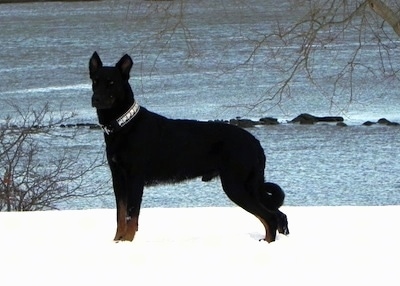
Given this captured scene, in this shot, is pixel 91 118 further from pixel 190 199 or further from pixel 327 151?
pixel 190 199

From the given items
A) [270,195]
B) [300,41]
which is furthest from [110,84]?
[300,41]

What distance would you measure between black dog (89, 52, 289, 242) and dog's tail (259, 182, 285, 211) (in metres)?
0.02

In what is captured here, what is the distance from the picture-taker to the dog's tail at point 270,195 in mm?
7976

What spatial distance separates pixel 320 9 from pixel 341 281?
3953mm

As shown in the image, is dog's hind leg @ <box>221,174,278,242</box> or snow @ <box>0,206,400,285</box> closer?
snow @ <box>0,206,400,285</box>

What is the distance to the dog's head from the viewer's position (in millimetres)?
7523

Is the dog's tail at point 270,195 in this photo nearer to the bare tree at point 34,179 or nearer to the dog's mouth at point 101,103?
the dog's mouth at point 101,103

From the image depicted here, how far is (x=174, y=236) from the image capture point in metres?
8.30

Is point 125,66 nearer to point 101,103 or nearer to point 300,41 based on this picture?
point 101,103

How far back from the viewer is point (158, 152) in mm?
7719

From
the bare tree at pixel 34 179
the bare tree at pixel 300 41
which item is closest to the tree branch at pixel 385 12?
the bare tree at pixel 300 41

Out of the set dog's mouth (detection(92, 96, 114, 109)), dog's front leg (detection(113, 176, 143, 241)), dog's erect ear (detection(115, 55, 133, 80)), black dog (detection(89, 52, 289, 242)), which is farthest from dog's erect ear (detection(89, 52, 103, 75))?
dog's front leg (detection(113, 176, 143, 241))

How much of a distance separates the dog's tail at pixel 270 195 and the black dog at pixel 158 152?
0.02 metres

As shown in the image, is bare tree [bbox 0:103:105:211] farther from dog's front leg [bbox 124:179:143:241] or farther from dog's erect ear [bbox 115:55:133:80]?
dog's erect ear [bbox 115:55:133:80]
